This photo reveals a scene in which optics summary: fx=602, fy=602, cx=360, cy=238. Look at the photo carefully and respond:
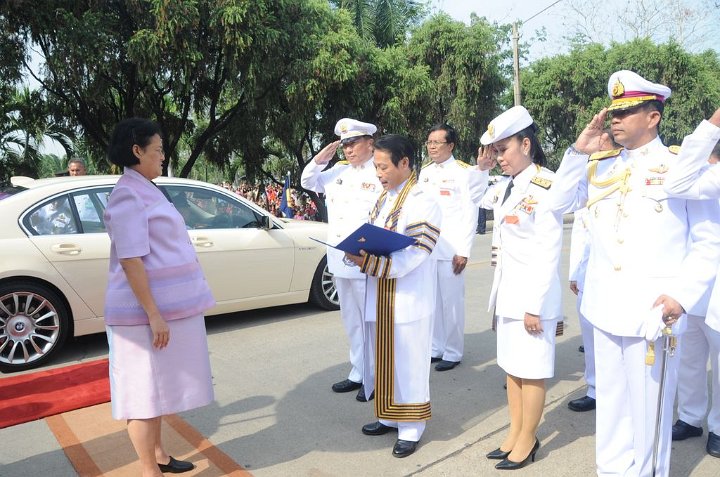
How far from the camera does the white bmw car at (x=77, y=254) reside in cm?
487

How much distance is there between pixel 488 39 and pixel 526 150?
18.0m

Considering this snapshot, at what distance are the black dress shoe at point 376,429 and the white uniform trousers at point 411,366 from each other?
25cm

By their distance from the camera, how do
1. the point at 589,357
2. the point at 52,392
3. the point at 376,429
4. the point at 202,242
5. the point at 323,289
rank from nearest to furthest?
the point at 376,429 → the point at 589,357 → the point at 52,392 → the point at 202,242 → the point at 323,289

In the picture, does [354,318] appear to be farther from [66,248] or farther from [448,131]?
[66,248]

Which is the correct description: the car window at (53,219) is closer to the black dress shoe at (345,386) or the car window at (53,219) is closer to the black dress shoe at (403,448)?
the black dress shoe at (345,386)

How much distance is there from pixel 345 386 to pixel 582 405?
1609mm

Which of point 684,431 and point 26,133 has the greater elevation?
point 26,133

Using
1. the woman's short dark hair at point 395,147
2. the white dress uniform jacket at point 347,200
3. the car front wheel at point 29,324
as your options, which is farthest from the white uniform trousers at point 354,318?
the car front wheel at point 29,324

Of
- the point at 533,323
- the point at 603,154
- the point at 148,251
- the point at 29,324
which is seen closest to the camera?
the point at 148,251

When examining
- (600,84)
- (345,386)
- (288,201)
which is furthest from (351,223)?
(600,84)

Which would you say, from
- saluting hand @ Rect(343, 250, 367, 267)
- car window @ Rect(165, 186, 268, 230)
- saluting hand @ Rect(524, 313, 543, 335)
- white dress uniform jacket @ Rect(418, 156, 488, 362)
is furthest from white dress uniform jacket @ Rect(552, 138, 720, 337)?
car window @ Rect(165, 186, 268, 230)

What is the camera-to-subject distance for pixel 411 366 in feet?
10.9

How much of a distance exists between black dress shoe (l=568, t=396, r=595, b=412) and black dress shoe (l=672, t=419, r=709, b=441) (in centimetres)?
55

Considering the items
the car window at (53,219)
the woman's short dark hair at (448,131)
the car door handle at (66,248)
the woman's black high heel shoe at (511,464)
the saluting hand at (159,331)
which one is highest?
the woman's short dark hair at (448,131)
